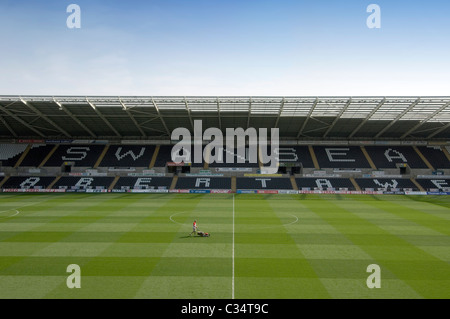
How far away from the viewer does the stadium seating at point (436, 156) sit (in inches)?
1974

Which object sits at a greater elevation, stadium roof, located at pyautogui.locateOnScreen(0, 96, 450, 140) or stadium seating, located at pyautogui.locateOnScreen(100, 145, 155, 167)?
stadium roof, located at pyautogui.locateOnScreen(0, 96, 450, 140)

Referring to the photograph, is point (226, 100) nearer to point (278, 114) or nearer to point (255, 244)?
point (278, 114)

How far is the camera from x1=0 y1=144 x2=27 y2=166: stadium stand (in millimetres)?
51156

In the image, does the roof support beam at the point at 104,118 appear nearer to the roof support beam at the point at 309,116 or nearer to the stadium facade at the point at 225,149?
the stadium facade at the point at 225,149

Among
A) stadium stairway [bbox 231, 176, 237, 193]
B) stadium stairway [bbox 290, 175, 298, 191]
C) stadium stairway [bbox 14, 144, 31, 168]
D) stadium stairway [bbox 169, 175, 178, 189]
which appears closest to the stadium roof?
stadium stairway [bbox 14, 144, 31, 168]

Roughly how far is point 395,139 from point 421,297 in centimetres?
4981

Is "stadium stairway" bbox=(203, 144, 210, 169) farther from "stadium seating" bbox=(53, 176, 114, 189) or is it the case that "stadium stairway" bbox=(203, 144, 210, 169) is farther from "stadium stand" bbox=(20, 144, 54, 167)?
"stadium stand" bbox=(20, 144, 54, 167)

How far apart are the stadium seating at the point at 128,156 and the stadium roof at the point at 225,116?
7.41ft

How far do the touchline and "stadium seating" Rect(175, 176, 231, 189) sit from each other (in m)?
4.33

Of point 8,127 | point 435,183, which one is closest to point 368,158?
point 435,183

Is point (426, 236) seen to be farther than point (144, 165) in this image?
No
